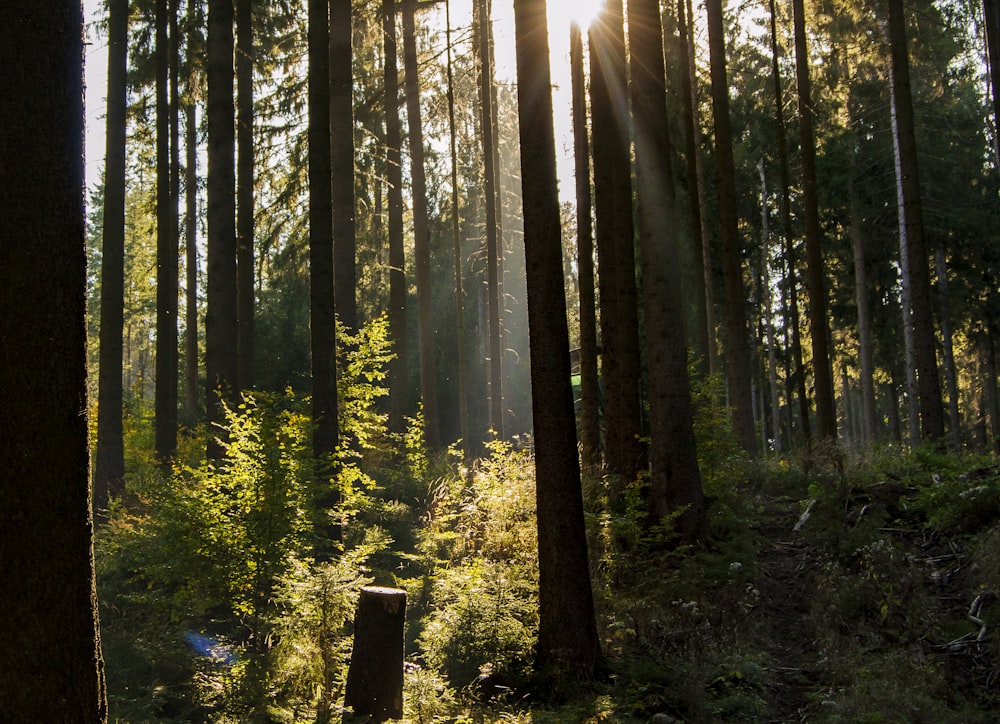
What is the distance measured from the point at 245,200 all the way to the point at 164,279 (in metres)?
2.46

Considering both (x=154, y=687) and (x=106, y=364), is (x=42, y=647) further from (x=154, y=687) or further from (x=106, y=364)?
(x=106, y=364)

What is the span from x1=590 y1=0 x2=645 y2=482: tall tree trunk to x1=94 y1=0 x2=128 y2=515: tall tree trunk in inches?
354

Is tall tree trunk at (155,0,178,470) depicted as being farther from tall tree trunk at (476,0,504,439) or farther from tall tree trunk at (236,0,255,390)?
tall tree trunk at (476,0,504,439)

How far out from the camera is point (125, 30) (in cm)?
1661

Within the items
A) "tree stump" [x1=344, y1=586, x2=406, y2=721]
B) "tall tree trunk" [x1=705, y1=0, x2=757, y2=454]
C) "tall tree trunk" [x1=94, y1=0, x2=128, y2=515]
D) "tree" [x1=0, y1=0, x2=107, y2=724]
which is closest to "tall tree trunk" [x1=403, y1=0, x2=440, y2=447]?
"tall tree trunk" [x1=94, y1=0, x2=128, y2=515]

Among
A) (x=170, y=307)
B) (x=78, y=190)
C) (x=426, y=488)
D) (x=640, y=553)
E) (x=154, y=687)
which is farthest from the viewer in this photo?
(x=170, y=307)

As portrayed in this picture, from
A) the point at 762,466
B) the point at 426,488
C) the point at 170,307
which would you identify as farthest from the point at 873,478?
the point at 170,307

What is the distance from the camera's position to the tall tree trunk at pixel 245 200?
57.0 feet

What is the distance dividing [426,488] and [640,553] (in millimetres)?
5946

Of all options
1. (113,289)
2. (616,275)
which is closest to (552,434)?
(616,275)

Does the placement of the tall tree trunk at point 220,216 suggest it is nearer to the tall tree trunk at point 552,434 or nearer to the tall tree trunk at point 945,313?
the tall tree trunk at point 552,434

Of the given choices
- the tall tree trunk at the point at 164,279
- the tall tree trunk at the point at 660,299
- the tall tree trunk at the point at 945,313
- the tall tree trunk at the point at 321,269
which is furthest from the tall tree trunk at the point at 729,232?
the tall tree trunk at the point at 945,313

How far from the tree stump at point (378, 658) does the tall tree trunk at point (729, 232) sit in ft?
33.1

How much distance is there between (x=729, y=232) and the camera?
15.9 metres
